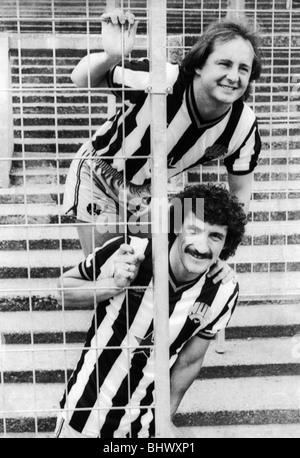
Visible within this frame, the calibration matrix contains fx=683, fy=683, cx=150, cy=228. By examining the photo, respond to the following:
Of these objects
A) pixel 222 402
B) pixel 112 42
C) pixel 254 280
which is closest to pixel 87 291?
pixel 112 42

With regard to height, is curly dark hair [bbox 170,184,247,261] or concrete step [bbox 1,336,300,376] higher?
curly dark hair [bbox 170,184,247,261]

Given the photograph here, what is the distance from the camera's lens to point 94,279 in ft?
7.07

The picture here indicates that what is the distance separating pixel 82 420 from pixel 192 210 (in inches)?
31.4

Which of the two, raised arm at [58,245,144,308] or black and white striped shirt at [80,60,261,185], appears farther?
black and white striped shirt at [80,60,261,185]

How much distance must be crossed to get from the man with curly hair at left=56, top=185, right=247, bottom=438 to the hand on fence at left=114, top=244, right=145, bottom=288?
14mm

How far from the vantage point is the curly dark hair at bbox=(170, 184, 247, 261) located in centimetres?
234

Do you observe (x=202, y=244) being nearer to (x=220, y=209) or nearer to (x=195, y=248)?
(x=195, y=248)

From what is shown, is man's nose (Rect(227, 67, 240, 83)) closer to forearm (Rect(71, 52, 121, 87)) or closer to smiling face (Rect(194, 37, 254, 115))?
smiling face (Rect(194, 37, 254, 115))

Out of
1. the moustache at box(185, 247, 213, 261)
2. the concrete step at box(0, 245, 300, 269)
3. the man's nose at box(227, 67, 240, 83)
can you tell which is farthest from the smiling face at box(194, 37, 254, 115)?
the concrete step at box(0, 245, 300, 269)

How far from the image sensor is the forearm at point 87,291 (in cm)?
216

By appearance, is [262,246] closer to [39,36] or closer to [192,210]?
[192,210]

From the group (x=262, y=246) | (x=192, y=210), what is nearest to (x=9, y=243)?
(x=262, y=246)

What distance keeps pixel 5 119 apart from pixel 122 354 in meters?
2.56
